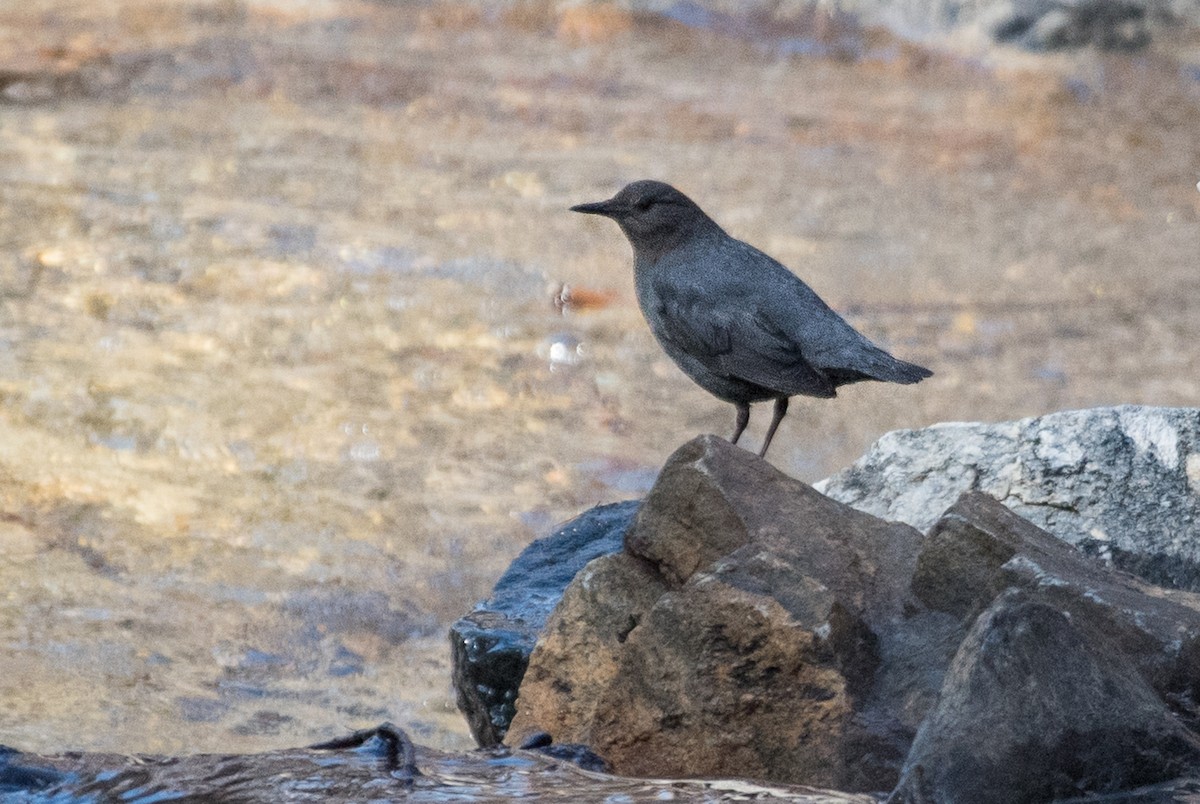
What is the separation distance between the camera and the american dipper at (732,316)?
14.2 feet

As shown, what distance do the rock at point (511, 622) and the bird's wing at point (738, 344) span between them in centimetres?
51

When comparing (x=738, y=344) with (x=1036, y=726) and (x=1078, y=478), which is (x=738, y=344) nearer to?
(x=1078, y=478)

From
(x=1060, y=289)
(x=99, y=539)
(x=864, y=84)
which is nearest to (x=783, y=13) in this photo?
(x=864, y=84)

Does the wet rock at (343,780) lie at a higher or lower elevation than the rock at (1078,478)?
lower

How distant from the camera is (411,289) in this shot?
808 centimetres

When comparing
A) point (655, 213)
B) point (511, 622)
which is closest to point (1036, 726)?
point (511, 622)

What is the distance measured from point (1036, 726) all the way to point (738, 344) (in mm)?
2065

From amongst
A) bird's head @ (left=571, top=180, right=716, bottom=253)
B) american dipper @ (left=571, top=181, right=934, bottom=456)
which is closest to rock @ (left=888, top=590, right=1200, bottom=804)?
american dipper @ (left=571, top=181, right=934, bottom=456)

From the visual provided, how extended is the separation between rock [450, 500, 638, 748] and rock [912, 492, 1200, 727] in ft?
3.36

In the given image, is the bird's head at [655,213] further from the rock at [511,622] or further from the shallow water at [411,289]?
the shallow water at [411,289]

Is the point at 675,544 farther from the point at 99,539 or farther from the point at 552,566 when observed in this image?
the point at 99,539

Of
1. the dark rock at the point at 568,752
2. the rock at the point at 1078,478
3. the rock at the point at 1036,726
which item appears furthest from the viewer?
the rock at the point at 1078,478

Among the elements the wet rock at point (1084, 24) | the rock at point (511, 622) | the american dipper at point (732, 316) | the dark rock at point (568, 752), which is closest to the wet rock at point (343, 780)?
the dark rock at point (568, 752)

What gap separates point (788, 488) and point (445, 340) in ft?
14.1
